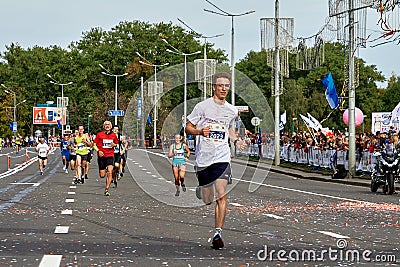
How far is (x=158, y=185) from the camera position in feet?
83.3

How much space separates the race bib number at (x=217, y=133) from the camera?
10.7m

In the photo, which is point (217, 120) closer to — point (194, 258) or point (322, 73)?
point (194, 258)

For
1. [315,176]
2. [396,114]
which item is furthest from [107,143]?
[396,114]

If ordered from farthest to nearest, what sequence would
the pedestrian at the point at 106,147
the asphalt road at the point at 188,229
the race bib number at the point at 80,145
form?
the race bib number at the point at 80,145 < the pedestrian at the point at 106,147 < the asphalt road at the point at 188,229

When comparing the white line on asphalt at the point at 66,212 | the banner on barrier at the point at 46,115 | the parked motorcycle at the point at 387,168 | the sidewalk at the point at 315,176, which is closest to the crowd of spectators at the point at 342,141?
the parked motorcycle at the point at 387,168

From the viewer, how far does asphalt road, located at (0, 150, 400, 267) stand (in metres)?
9.69

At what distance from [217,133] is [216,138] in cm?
7

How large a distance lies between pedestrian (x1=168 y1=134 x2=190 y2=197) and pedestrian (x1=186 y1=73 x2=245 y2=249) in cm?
1018

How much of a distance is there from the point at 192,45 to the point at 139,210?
266 ft

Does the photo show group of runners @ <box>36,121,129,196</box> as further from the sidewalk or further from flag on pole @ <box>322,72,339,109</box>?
flag on pole @ <box>322,72,339,109</box>

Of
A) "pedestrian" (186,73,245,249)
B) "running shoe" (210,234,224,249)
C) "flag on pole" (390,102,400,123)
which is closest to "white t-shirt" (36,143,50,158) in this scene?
"flag on pole" (390,102,400,123)

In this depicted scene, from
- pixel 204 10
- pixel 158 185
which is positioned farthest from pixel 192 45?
pixel 158 185

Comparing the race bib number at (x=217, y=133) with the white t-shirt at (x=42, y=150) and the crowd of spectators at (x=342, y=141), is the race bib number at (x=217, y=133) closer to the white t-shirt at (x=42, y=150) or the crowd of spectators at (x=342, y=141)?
the crowd of spectators at (x=342, y=141)

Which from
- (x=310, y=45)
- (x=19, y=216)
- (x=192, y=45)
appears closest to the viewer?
(x=19, y=216)
